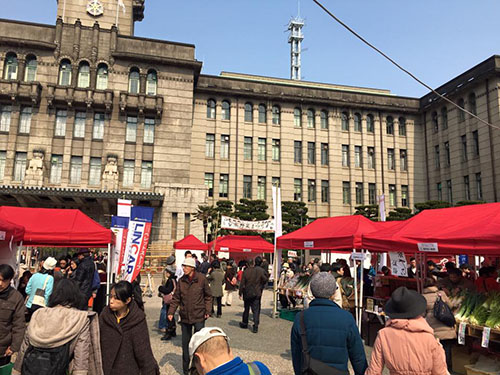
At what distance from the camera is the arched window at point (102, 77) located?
1299 inches

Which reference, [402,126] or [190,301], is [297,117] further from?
[190,301]

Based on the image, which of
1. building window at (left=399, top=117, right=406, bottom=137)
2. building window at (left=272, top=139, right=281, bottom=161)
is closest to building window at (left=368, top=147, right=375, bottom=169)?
building window at (left=399, top=117, right=406, bottom=137)

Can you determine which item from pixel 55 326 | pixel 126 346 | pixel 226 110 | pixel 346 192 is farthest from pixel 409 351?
pixel 346 192

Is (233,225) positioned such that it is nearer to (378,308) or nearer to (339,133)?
(378,308)

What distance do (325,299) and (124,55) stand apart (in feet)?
110

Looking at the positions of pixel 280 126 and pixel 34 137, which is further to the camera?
pixel 280 126

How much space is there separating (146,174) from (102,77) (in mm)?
9184

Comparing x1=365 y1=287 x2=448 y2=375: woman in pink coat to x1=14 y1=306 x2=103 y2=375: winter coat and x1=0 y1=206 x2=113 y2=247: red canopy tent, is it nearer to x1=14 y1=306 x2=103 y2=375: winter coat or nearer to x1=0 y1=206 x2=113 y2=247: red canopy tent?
x1=14 y1=306 x2=103 y2=375: winter coat

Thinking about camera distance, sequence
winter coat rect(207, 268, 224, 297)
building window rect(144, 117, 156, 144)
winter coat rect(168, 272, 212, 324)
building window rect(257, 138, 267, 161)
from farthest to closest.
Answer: building window rect(257, 138, 267, 161) < building window rect(144, 117, 156, 144) < winter coat rect(207, 268, 224, 297) < winter coat rect(168, 272, 212, 324)

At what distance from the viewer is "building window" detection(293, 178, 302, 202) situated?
38338mm

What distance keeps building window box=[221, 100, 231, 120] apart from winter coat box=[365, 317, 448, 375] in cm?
3592

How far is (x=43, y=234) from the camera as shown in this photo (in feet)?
30.7

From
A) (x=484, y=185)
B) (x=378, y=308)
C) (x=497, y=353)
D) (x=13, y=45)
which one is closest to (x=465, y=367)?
(x=497, y=353)

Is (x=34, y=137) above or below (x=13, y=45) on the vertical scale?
below
